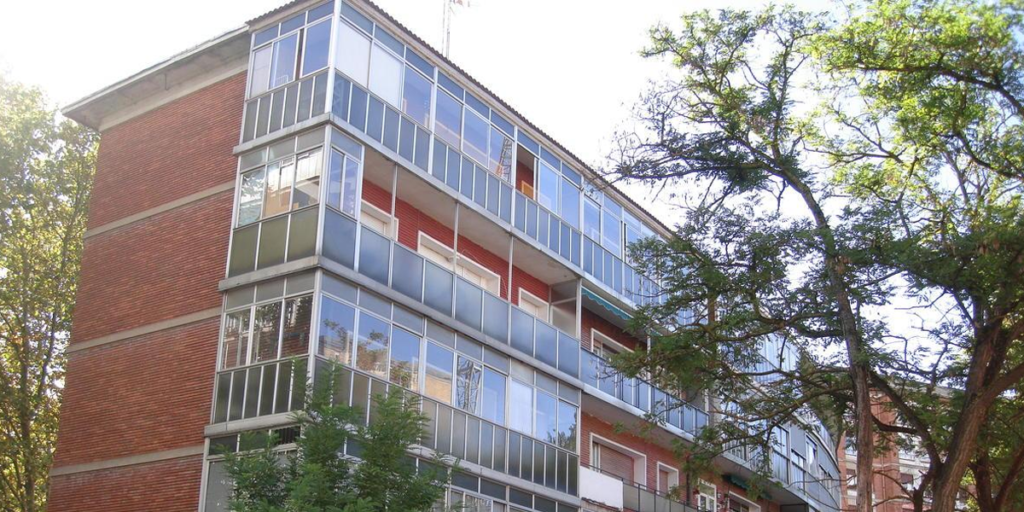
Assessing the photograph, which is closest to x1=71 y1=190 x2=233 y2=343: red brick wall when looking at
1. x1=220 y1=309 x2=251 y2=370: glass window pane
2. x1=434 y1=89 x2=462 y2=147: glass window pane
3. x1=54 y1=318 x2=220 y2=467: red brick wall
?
x1=54 y1=318 x2=220 y2=467: red brick wall

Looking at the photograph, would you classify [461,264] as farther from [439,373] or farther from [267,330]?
[267,330]

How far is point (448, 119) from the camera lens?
24.1 meters

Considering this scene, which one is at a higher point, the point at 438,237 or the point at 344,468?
the point at 438,237

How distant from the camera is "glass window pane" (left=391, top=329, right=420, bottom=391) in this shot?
21.0 meters

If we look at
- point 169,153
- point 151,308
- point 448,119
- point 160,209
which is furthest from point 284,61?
point 151,308

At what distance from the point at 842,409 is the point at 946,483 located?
10.8 feet

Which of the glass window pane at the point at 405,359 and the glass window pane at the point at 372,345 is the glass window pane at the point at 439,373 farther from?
the glass window pane at the point at 372,345

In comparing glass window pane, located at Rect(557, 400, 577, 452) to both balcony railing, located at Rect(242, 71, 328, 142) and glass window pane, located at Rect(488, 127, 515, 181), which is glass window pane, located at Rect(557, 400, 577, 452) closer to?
glass window pane, located at Rect(488, 127, 515, 181)

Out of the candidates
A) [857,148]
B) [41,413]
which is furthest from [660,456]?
[41,413]

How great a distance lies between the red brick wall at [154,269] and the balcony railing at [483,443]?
3.37 meters

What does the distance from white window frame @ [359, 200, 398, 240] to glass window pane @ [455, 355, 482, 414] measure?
278cm

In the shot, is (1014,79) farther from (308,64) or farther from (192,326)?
(192,326)

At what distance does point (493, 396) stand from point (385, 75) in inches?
263

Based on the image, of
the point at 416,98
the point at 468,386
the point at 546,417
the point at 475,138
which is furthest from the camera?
the point at 546,417
